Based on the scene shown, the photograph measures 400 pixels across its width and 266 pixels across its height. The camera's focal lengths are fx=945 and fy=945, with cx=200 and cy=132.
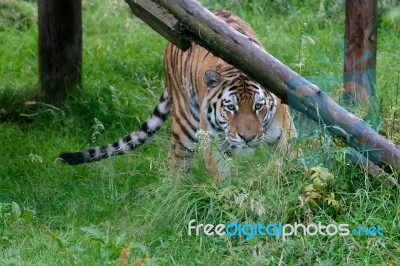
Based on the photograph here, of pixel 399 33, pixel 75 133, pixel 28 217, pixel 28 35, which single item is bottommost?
pixel 28 217

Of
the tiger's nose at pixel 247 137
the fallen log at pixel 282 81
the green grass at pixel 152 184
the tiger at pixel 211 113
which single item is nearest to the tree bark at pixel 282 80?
the fallen log at pixel 282 81

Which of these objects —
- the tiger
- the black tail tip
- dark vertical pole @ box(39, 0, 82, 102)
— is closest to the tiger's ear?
the tiger

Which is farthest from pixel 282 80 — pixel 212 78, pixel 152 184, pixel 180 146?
pixel 180 146

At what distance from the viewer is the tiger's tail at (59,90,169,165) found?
21.6 ft

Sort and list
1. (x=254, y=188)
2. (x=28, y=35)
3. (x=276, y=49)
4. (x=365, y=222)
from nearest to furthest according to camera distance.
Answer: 1. (x=365, y=222)
2. (x=254, y=188)
3. (x=276, y=49)
4. (x=28, y=35)

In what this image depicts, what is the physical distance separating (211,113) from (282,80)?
1.06m

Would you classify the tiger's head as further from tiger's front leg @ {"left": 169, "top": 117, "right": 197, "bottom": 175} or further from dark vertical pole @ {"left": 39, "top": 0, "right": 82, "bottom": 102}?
dark vertical pole @ {"left": 39, "top": 0, "right": 82, "bottom": 102}

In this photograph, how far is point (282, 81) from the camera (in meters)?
5.32

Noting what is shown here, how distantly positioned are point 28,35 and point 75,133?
7.44ft

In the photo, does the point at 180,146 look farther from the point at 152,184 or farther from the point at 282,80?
the point at 282,80

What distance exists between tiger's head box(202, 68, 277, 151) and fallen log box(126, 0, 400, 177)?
622 millimetres

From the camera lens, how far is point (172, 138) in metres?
6.77

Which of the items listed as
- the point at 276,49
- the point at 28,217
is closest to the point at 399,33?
the point at 276,49

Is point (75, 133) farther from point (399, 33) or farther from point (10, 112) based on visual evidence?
point (399, 33)
